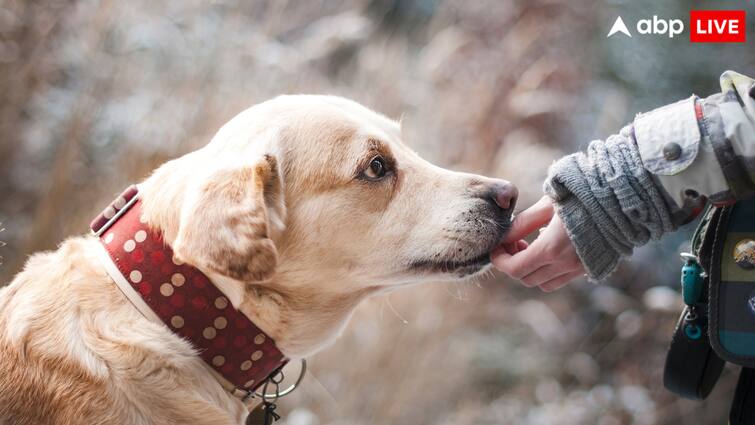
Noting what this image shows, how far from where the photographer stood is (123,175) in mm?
3143

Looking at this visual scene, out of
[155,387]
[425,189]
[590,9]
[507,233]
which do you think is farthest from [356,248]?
[590,9]

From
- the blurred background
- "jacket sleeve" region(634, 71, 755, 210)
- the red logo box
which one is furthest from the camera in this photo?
the red logo box

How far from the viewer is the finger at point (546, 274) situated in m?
1.76

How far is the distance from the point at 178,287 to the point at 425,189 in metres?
0.70

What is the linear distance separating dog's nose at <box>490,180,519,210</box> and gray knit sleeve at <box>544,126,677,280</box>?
0.80 ft

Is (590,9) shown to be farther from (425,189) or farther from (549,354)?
(425,189)

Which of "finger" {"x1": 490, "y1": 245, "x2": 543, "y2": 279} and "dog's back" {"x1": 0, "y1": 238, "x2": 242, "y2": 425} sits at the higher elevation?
"dog's back" {"x1": 0, "y1": 238, "x2": 242, "y2": 425}

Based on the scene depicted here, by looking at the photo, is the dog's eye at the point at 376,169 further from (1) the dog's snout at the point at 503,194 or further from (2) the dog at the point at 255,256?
(1) the dog's snout at the point at 503,194

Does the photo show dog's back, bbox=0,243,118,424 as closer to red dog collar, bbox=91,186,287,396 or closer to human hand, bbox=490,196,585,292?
red dog collar, bbox=91,186,287,396

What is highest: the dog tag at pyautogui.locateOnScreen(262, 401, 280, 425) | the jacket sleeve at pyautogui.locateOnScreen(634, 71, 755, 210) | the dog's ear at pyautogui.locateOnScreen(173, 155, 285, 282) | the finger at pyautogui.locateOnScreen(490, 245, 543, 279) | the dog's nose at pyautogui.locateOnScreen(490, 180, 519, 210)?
the dog's ear at pyautogui.locateOnScreen(173, 155, 285, 282)

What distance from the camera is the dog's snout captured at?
189cm

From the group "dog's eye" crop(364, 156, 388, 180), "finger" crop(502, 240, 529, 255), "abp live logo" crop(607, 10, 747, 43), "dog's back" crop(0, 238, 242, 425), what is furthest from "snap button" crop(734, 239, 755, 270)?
"abp live logo" crop(607, 10, 747, 43)

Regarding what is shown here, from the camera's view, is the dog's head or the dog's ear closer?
the dog's ear

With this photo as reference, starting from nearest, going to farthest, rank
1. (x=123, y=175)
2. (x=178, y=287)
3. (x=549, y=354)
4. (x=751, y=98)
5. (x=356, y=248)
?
(x=751, y=98)
(x=178, y=287)
(x=356, y=248)
(x=123, y=175)
(x=549, y=354)
